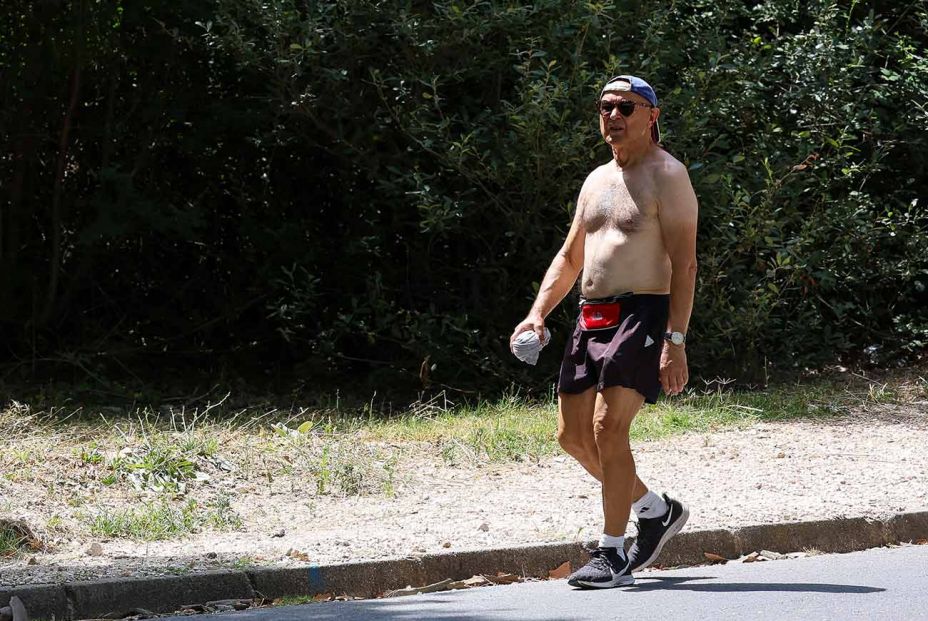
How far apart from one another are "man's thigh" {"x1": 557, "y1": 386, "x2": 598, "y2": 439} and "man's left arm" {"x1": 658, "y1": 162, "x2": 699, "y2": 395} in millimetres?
315

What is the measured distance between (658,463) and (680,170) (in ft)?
10.3

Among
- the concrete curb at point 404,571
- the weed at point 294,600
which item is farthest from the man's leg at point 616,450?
the weed at point 294,600

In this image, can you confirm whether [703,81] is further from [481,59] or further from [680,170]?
[680,170]

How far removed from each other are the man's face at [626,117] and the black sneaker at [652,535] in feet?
5.15

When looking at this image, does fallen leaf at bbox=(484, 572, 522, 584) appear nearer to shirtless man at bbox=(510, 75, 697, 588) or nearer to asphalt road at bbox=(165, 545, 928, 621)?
asphalt road at bbox=(165, 545, 928, 621)

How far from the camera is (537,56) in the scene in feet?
35.3

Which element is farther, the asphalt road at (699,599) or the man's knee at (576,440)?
the man's knee at (576,440)

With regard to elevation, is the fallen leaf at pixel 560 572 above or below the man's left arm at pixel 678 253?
below

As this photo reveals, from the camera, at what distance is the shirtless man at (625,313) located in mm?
5684

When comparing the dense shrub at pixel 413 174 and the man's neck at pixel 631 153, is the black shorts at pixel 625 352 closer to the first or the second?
the man's neck at pixel 631 153

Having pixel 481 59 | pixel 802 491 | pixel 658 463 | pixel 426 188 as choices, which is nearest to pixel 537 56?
pixel 481 59

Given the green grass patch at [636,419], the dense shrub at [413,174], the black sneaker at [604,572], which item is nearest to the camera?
the black sneaker at [604,572]

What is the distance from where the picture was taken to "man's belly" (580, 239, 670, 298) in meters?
5.74

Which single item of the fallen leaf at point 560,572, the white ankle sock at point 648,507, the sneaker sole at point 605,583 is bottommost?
the fallen leaf at point 560,572
